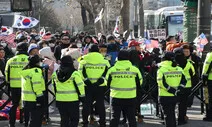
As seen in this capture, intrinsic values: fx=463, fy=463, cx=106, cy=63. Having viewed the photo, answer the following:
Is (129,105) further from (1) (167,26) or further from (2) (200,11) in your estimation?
(1) (167,26)

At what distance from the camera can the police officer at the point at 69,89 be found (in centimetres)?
897

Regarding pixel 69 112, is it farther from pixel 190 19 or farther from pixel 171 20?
pixel 171 20

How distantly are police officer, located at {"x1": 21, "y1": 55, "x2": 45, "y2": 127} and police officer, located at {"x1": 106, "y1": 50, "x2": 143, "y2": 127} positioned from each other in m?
1.42

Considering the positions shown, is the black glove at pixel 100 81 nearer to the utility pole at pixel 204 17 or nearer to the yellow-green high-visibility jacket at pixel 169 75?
the yellow-green high-visibility jacket at pixel 169 75

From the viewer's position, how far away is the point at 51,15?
67.7 meters

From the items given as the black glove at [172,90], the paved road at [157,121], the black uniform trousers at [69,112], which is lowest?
the paved road at [157,121]

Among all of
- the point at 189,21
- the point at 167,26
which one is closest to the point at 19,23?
the point at 189,21

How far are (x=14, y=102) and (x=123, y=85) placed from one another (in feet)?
9.15

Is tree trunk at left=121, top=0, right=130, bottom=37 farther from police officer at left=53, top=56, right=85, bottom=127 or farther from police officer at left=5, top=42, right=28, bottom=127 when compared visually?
police officer at left=53, top=56, right=85, bottom=127

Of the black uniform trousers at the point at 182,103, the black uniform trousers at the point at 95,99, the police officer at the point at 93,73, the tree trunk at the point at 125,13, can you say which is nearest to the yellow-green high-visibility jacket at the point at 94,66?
the police officer at the point at 93,73

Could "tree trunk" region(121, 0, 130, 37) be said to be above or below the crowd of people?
above

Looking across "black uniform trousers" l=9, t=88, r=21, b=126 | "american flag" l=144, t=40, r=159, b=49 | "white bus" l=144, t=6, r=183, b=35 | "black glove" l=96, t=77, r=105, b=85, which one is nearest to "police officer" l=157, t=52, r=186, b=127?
"black glove" l=96, t=77, r=105, b=85

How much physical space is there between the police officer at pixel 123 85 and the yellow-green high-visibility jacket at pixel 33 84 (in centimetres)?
139

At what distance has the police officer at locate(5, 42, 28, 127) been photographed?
10539mm
